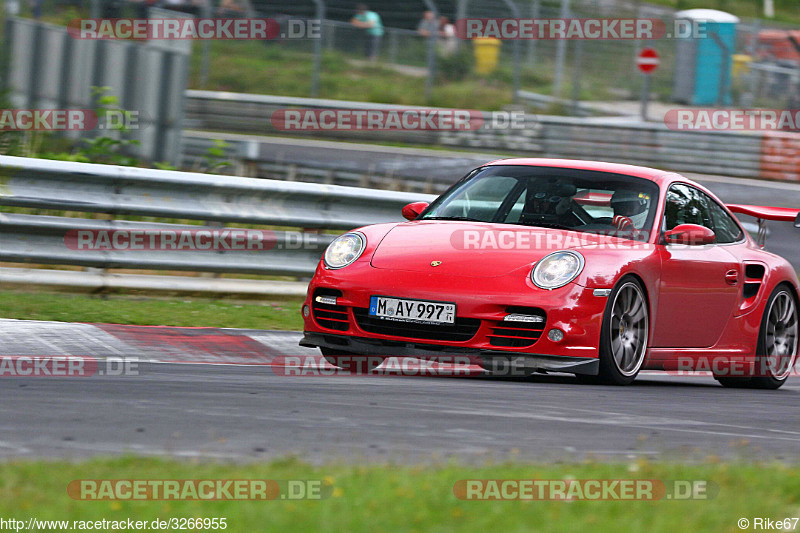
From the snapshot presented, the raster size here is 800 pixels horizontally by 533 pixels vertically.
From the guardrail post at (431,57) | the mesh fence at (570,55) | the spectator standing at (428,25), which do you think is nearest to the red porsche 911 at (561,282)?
the mesh fence at (570,55)

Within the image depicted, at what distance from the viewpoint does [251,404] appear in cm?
536

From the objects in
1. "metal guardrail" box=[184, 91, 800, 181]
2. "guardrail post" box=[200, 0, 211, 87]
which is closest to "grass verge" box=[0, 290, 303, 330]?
"metal guardrail" box=[184, 91, 800, 181]

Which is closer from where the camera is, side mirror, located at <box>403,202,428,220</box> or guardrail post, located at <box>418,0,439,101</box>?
side mirror, located at <box>403,202,428,220</box>

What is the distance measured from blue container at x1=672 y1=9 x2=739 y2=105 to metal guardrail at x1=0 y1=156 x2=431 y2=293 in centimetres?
1475

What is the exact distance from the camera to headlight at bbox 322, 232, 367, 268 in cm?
716

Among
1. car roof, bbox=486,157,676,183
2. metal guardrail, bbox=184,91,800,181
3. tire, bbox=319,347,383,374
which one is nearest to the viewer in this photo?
tire, bbox=319,347,383,374

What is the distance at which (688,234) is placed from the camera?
24.7ft

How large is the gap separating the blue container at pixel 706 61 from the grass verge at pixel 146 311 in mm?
15998

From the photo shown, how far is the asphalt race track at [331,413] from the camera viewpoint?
4469 millimetres

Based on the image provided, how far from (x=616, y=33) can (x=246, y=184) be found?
16.6 m

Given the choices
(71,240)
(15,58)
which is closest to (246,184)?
(71,240)

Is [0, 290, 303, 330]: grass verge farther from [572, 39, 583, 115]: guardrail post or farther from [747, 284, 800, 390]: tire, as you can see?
[572, 39, 583, 115]: guardrail post

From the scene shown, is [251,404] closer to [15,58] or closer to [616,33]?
[15,58]

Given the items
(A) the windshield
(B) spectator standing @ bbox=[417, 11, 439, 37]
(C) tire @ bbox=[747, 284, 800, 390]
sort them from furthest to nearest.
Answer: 1. (B) spectator standing @ bbox=[417, 11, 439, 37]
2. (C) tire @ bbox=[747, 284, 800, 390]
3. (A) the windshield
